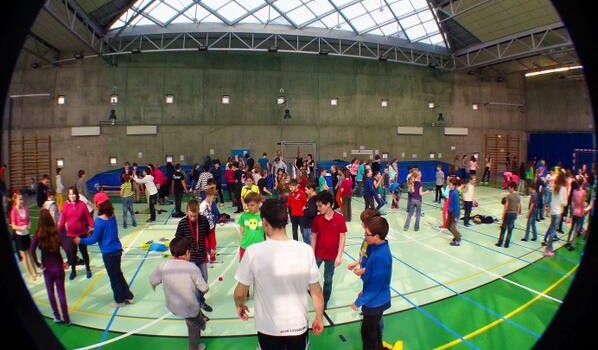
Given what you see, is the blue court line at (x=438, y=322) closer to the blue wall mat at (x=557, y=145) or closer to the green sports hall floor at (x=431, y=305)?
the green sports hall floor at (x=431, y=305)

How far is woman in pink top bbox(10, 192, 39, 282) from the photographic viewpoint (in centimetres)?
639

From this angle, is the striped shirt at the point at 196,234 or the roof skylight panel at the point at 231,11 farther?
the roof skylight panel at the point at 231,11

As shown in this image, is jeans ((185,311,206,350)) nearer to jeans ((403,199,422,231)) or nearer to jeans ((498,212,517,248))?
jeans ((403,199,422,231))

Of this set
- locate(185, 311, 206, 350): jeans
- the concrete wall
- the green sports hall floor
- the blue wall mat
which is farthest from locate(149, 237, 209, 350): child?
the blue wall mat

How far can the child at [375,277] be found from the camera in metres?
A: 3.43

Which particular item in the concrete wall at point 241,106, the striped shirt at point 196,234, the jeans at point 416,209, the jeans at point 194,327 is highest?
the concrete wall at point 241,106

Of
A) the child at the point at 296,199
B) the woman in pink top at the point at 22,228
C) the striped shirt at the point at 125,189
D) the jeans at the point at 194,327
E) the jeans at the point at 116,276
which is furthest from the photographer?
the striped shirt at the point at 125,189

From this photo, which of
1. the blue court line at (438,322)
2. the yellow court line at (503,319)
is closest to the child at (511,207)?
the yellow court line at (503,319)

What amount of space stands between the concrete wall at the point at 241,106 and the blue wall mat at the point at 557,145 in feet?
6.54

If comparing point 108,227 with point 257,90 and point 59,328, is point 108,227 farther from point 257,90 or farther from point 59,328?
point 257,90

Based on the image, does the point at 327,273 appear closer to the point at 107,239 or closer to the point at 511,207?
the point at 107,239

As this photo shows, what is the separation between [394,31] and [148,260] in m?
18.9

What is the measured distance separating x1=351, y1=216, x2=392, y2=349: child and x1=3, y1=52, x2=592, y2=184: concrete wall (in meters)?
17.6

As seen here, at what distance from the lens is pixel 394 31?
19453 millimetres
